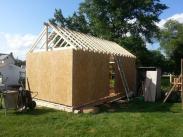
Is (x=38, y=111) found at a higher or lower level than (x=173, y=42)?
lower

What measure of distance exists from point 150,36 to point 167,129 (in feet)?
76.4

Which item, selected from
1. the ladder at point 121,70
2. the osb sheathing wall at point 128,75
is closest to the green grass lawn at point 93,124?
the ladder at point 121,70

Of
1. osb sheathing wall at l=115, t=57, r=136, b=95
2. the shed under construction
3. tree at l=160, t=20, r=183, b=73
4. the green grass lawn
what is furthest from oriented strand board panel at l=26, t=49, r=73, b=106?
tree at l=160, t=20, r=183, b=73

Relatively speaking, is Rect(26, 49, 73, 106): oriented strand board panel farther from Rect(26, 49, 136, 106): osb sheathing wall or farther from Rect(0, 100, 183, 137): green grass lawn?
Rect(0, 100, 183, 137): green grass lawn

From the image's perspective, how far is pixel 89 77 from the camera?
1259cm

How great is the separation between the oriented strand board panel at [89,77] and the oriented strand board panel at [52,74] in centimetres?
33

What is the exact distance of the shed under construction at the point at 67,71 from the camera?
11.7m

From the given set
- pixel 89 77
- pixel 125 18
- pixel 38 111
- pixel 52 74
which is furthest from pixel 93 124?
pixel 125 18

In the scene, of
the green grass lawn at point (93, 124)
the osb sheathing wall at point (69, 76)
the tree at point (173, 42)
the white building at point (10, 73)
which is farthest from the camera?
the tree at point (173, 42)

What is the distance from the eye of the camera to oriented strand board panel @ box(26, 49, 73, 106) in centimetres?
1174

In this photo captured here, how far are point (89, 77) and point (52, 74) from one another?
1.75 meters

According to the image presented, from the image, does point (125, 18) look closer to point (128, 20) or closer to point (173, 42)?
point (128, 20)

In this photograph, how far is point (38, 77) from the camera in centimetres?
1375

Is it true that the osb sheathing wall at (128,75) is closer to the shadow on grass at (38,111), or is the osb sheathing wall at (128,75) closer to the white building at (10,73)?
the shadow on grass at (38,111)
